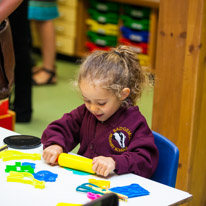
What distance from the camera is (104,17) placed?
5.12 metres

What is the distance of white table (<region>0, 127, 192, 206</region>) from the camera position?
123 cm

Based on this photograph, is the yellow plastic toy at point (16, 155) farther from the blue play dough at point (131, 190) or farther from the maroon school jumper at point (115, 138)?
the blue play dough at point (131, 190)

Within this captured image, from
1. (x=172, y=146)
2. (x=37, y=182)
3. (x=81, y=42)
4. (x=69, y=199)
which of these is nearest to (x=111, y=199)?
(x=69, y=199)

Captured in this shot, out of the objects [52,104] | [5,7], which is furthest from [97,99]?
[52,104]

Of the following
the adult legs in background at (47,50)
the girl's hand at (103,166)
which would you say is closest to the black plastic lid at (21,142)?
the girl's hand at (103,166)

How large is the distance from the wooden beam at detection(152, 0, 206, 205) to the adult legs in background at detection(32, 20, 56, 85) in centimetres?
248

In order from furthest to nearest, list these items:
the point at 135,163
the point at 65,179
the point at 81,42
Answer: the point at 81,42 < the point at 135,163 < the point at 65,179

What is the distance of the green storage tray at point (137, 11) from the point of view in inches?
189

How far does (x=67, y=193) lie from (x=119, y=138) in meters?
0.38

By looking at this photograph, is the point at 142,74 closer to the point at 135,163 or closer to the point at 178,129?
the point at 135,163

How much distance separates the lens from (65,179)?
1.38m

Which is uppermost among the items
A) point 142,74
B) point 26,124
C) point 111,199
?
point 142,74

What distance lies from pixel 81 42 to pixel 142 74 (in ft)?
12.5

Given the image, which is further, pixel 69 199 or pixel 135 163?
pixel 135 163
